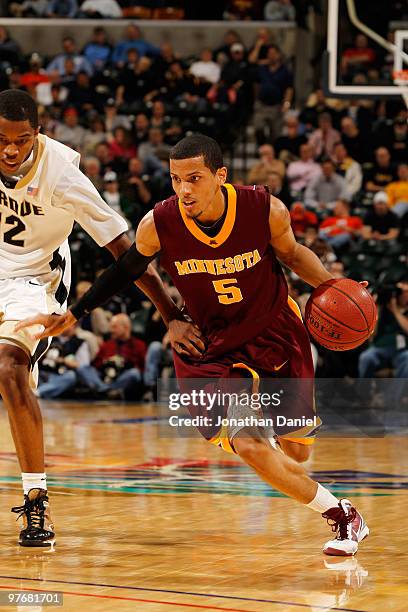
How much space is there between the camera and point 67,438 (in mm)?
10203

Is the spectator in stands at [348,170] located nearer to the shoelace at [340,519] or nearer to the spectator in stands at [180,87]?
the spectator in stands at [180,87]

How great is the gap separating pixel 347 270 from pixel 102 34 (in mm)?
8194

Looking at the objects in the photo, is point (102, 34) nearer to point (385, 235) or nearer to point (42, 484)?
point (385, 235)

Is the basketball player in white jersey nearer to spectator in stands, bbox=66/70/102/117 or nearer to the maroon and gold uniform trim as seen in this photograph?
the maroon and gold uniform trim

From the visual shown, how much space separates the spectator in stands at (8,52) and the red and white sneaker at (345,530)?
15.2 metres

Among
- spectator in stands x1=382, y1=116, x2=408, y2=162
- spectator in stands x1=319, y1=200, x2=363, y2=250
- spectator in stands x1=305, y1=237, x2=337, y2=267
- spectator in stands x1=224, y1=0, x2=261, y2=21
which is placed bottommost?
spectator in stands x1=305, y1=237, x2=337, y2=267

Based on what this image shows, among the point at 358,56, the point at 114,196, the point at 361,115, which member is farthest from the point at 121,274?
the point at 358,56

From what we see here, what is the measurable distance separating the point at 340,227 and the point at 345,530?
913 centimetres

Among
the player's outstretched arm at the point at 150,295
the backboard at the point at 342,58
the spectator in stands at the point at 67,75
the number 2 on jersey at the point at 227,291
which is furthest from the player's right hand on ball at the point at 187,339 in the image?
the spectator in stands at the point at 67,75

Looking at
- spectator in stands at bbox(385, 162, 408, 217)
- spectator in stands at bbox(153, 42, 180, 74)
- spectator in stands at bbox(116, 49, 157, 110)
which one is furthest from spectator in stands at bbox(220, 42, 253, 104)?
spectator in stands at bbox(385, 162, 408, 217)

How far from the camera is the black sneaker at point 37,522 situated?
5648 mm

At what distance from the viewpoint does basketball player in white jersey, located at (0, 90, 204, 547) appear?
5.77 metres

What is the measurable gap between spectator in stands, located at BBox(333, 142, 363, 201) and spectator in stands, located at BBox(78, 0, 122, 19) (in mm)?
6115

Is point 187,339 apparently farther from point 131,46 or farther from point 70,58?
point 131,46
